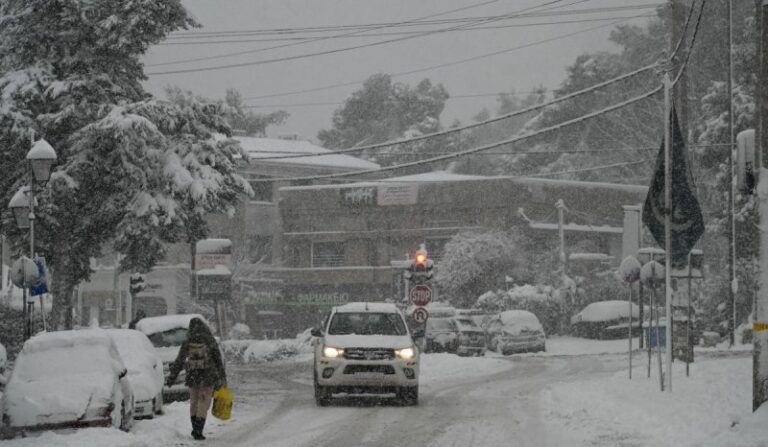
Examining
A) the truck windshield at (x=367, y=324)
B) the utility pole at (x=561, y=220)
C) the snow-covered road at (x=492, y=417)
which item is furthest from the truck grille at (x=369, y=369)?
the utility pole at (x=561, y=220)

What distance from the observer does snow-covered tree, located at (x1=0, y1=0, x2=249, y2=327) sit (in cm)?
2694

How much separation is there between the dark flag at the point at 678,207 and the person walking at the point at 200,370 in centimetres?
807

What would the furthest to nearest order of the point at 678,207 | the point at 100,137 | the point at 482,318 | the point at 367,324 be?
the point at 482,318
the point at 100,137
the point at 367,324
the point at 678,207

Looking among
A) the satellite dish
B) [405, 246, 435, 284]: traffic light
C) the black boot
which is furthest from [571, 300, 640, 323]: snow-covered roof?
the black boot

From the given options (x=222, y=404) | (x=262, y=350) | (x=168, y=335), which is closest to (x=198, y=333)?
(x=222, y=404)

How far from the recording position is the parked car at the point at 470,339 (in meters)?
38.9

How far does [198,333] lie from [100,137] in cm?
1238

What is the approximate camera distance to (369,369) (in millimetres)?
19516

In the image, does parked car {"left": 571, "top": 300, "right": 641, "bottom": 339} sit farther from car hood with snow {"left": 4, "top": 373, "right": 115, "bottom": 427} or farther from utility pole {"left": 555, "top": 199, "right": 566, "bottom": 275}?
car hood with snow {"left": 4, "top": 373, "right": 115, "bottom": 427}

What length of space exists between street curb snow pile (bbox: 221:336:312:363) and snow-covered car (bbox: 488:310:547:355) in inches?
289

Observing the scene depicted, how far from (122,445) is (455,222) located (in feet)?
147

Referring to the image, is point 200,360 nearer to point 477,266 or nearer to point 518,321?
point 518,321

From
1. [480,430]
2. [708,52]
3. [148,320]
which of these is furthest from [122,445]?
[708,52]

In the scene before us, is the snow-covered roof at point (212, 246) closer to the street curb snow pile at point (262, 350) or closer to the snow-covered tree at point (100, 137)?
the street curb snow pile at point (262, 350)
